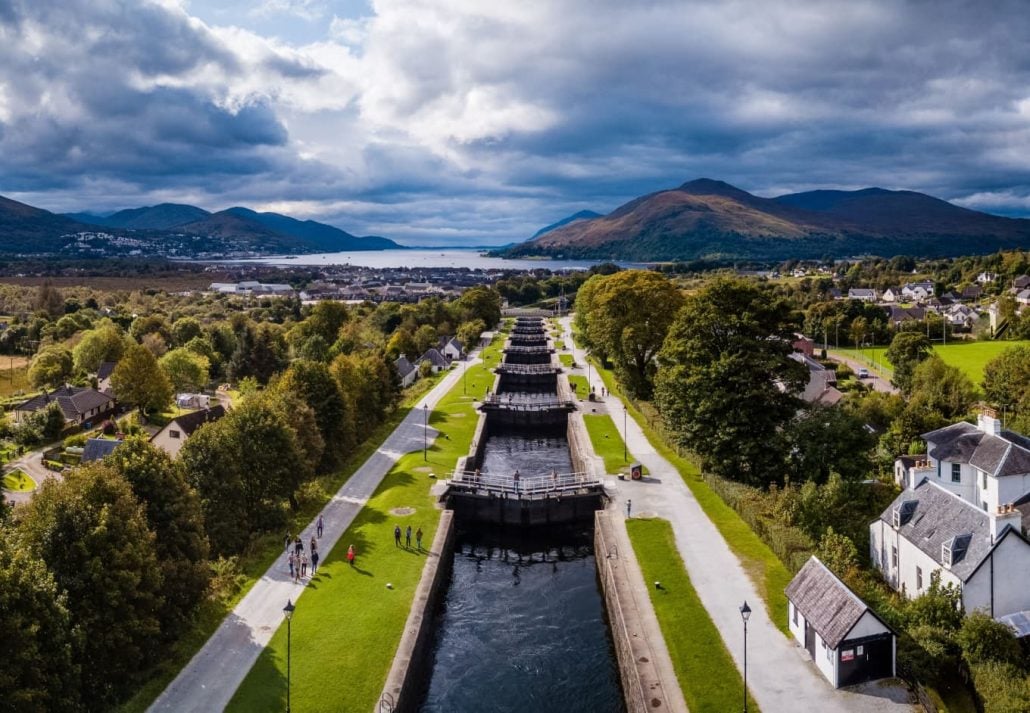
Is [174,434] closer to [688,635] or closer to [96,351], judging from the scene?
[688,635]

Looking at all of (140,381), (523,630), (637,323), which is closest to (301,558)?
(523,630)

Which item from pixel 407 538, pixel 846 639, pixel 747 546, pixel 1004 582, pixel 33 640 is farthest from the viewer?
pixel 407 538

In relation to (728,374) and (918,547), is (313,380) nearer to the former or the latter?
(728,374)

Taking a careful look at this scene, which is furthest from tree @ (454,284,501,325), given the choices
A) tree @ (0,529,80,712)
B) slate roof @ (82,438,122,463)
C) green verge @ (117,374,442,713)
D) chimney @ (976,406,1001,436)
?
tree @ (0,529,80,712)

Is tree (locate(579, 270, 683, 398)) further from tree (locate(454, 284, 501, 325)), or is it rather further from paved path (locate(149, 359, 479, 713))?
tree (locate(454, 284, 501, 325))

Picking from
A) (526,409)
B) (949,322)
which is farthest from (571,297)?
(526,409)

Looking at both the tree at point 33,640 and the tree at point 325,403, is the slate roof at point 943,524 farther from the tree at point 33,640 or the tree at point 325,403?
the tree at point 325,403

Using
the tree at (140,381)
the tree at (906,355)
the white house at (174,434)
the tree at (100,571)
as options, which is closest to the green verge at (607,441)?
A: the white house at (174,434)
